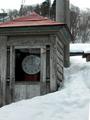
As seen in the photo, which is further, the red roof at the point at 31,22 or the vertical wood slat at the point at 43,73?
the red roof at the point at 31,22

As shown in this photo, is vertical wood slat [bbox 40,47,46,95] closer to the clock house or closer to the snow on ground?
the clock house

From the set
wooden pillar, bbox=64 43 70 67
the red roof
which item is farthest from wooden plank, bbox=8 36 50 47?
wooden pillar, bbox=64 43 70 67

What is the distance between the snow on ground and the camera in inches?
263

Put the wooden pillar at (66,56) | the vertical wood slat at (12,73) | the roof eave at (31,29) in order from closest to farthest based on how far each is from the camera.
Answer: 1. the roof eave at (31,29)
2. the vertical wood slat at (12,73)
3. the wooden pillar at (66,56)

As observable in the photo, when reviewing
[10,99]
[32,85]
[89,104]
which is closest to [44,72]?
[32,85]

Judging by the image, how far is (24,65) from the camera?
9250 millimetres

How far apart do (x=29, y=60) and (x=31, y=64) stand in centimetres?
12

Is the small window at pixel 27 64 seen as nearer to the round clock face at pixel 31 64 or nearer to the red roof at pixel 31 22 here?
the round clock face at pixel 31 64

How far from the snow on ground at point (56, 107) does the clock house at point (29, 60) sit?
1.96ft

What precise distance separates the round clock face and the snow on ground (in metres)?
0.86

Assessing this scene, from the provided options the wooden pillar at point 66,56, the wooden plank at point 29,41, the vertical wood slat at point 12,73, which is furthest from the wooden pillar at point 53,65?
the wooden pillar at point 66,56

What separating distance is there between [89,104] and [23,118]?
1408 millimetres

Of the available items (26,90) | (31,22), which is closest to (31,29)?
(31,22)

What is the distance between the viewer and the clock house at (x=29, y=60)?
888 centimetres
